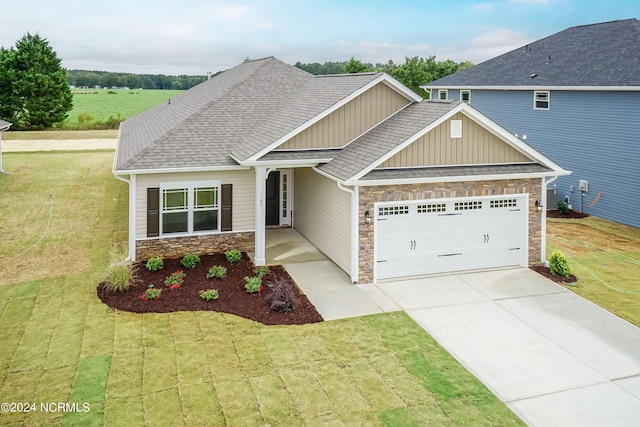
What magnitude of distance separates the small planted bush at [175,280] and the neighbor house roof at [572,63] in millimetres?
17208

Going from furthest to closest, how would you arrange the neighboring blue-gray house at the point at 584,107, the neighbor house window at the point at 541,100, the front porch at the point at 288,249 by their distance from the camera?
1. the neighbor house window at the point at 541,100
2. the neighboring blue-gray house at the point at 584,107
3. the front porch at the point at 288,249

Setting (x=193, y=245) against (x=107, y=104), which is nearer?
(x=193, y=245)

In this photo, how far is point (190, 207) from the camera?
51.4 ft

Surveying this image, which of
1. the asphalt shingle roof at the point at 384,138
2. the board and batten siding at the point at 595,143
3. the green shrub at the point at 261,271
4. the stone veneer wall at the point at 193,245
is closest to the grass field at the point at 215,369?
the stone veneer wall at the point at 193,245

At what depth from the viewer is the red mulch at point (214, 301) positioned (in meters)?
11.7

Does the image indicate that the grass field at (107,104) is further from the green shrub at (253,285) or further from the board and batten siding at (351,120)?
the green shrub at (253,285)

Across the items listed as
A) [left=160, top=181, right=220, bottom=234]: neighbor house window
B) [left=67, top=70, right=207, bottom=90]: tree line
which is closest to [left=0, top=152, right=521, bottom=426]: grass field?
[left=160, top=181, right=220, bottom=234]: neighbor house window

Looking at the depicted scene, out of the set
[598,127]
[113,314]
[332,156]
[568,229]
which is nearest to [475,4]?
[598,127]

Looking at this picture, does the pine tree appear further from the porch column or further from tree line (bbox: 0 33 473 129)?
the porch column

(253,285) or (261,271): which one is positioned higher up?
(261,271)

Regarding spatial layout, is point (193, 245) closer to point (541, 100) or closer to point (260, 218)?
point (260, 218)

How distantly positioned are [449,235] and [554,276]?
3.01 m

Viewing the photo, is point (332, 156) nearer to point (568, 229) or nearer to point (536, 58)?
point (568, 229)

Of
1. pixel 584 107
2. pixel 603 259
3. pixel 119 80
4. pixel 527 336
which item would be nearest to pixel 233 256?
pixel 527 336
